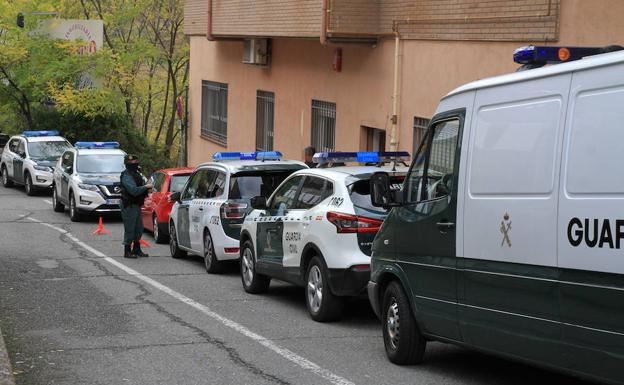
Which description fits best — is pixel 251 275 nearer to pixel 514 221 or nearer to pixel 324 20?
pixel 514 221

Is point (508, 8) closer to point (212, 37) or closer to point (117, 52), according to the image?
point (212, 37)

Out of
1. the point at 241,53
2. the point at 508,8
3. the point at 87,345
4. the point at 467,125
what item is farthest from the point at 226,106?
the point at 467,125

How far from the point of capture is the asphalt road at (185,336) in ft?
27.8

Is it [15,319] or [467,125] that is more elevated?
[467,125]

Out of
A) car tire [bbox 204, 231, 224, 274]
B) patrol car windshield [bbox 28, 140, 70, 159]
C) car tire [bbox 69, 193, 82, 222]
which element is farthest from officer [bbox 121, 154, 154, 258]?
patrol car windshield [bbox 28, 140, 70, 159]

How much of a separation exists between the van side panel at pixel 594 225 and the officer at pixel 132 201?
11849 mm

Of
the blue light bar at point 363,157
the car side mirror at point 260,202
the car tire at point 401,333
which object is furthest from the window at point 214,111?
the car tire at point 401,333

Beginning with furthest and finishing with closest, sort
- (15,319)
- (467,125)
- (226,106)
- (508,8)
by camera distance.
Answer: (226,106), (508,8), (15,319), (467,125)

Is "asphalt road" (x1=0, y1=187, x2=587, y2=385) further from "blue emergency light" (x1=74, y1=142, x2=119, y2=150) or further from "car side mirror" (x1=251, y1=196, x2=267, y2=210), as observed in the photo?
"blue emergency light" (x1=74, y1=142, x2=119, y2=150)

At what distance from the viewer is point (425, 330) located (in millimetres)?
8461

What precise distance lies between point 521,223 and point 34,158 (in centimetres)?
2729

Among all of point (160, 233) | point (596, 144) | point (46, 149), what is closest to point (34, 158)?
point (46, 149)

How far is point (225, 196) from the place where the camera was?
590 inches

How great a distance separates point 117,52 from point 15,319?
2887cm
